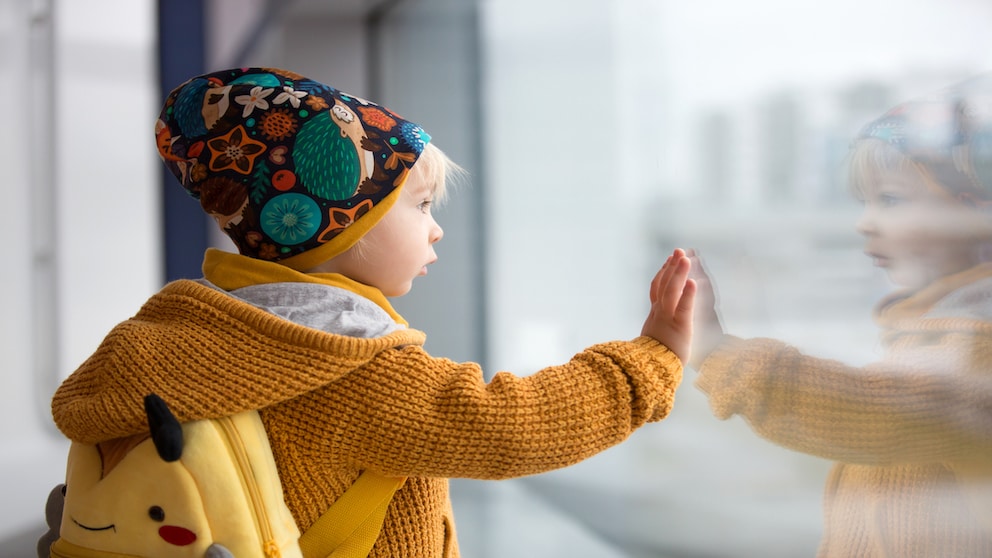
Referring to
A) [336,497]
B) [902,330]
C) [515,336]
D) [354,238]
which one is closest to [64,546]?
[336,497]

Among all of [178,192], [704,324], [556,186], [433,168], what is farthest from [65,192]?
[704,324]

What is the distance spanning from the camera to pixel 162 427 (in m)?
0.78

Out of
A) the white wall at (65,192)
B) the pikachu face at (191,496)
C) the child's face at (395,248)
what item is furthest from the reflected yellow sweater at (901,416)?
the white wall at (65,192)

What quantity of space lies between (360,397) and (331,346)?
0.17ft

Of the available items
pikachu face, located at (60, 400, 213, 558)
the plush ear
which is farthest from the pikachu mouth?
the plush ear

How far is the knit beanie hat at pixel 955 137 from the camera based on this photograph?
2.67 feet

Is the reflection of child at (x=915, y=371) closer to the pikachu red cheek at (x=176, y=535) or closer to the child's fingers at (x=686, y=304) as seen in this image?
the child's fingers at (x=686, y=304)

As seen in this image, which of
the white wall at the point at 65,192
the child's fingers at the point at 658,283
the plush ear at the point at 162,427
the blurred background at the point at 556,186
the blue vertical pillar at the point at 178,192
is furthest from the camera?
the blue vertical pillar at the point at 178,192

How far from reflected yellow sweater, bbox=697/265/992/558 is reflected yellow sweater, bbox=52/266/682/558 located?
7.7 inches

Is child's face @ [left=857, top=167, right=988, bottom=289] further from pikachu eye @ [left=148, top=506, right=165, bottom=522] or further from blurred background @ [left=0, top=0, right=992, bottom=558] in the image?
pikachu eye @ [left=148, top=506, right=165, bottom=522]

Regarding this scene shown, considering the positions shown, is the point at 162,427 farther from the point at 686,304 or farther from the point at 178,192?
the point at 178,192

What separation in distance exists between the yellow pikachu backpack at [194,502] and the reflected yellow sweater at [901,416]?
45 cm

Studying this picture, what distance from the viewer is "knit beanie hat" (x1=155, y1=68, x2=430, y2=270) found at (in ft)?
2.84

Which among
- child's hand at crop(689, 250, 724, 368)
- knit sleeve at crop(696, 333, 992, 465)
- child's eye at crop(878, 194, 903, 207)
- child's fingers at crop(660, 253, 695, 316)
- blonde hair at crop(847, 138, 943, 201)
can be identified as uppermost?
blonde hair at crop(847, 138, 943, 201)
